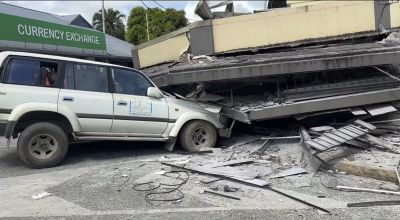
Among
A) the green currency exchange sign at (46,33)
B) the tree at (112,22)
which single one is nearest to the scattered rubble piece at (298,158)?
the green currency exchange sign at (46,33)

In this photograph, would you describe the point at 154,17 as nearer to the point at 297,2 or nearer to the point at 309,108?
the point at 297,2

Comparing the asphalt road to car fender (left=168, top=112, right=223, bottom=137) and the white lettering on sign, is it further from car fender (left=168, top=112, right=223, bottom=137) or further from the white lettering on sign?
the white lettering on sign

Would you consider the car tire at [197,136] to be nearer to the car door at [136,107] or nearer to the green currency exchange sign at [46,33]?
the car door at [136,107]

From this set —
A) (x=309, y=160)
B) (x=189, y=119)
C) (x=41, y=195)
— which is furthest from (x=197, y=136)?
(x=41, y=195)

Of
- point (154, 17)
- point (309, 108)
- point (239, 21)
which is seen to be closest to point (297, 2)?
point (239, 21)

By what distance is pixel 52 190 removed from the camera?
693cm

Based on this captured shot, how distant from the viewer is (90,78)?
8945mm

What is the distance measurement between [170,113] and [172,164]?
56.7 inches

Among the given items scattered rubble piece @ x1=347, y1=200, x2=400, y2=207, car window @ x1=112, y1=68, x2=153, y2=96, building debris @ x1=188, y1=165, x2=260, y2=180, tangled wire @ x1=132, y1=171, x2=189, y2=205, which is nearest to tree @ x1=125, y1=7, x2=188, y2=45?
car window @ x1=112, y1=68, x2=153, y2=96

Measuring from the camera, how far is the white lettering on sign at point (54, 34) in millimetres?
16281

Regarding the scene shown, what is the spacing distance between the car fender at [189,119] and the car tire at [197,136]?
0.10 m

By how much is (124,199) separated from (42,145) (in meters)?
2.68

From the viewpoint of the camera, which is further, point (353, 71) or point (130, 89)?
point (353, 71)

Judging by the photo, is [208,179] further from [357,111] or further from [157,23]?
[157,23]
